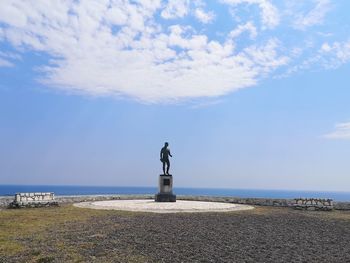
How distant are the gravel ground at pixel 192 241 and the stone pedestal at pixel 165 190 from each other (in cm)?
990

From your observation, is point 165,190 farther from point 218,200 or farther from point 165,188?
A: point 218,200

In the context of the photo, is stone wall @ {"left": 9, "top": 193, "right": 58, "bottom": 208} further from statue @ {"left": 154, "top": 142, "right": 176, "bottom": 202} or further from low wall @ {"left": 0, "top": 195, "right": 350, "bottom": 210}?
statue @ {"left": 154, "top": 142, "right": 176, "bottom": 202}

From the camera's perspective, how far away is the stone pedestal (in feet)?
84.8

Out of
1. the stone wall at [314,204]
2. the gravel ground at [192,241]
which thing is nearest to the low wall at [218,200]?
the stone wall at [314,204]

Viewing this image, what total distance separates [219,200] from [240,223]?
14.0m

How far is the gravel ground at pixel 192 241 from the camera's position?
909cm

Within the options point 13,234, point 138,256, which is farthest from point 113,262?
point 13,234

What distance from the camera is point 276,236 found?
40.1 ft

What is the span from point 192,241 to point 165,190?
15.2m

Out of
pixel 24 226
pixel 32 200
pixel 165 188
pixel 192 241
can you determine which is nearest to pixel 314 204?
pixel 165 188

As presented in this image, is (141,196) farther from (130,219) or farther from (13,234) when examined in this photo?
(13,234)

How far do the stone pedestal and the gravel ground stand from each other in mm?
9896

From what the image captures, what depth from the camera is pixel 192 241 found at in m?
11.0

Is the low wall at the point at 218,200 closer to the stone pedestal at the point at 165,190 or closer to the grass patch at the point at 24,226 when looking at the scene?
the stone pedestal at the point at 165,190
